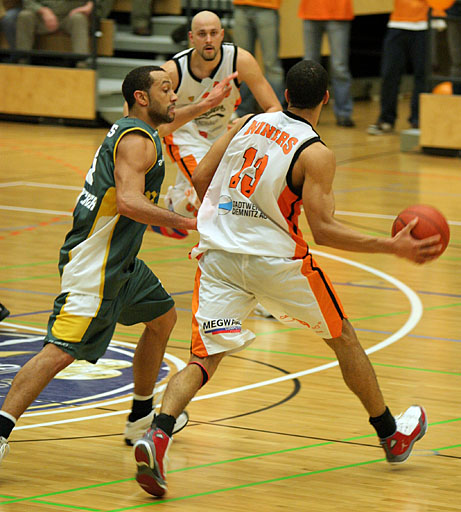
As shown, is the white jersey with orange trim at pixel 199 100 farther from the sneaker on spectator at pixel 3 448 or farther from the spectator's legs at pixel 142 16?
the spectator's legs at pixel 142 16

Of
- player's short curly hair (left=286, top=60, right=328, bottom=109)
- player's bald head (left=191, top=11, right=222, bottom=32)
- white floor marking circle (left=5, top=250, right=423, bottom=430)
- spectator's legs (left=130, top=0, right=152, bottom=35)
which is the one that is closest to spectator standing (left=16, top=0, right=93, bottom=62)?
spectator's legs (left=130, top=0, right=152, bottom=35)

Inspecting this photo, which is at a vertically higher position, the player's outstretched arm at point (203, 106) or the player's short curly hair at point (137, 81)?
the player's short curly hair at point (137, 81)

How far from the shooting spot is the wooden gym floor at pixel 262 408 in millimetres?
4180

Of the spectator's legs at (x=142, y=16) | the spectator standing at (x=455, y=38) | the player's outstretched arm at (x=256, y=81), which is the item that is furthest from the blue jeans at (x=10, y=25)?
the player's outstretched arm at (x=256, y=81)

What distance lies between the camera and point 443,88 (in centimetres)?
1354

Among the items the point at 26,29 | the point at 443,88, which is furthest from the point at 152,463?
the point at 26,29

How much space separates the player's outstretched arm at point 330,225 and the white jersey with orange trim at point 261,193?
0.08m

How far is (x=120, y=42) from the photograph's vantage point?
1684 cm

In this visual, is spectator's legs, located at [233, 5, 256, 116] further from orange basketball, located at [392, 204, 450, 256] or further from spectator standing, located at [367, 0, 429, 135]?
orange basketball, located at [392, 204, 450, 256]

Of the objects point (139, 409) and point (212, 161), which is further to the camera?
point (139, 409)

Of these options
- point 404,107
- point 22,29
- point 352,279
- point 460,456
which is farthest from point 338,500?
point 404,107

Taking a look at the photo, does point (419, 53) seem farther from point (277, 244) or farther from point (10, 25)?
point (277, 244)

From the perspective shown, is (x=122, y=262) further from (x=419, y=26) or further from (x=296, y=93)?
(x=419, y=26)

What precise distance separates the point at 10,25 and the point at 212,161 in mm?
11813
